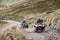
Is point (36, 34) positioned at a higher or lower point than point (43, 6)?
higher

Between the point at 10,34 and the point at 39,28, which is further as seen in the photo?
the point at 39,28

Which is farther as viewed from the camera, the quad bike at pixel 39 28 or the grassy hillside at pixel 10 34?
the quad bike at pixel 39 28

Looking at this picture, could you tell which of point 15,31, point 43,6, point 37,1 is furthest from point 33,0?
point 15,31

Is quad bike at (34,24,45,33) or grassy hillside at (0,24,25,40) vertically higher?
grassy hillside at (0,24,25,40)

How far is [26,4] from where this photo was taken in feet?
120

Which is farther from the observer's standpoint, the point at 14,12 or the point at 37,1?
the point at 37,1

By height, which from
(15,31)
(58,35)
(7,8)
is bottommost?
(7,8)

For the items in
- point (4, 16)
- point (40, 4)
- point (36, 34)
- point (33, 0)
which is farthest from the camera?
point (33, 0)

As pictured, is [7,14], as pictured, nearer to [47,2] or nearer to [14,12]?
[14,12]

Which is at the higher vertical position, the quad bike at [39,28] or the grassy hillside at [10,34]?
the grassy hillside at [10,34]

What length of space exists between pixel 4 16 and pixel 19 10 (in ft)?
8.45

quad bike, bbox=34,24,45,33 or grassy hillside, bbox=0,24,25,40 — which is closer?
grassy hillside, bbox=0,24,25,40

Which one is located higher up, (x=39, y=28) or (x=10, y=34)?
(x=10, y=34)

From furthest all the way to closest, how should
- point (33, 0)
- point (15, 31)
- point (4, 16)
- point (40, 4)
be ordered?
1. point (33, 0)
2. point (40, 4)
3. point (4, 16)
4. point (15, 31)
